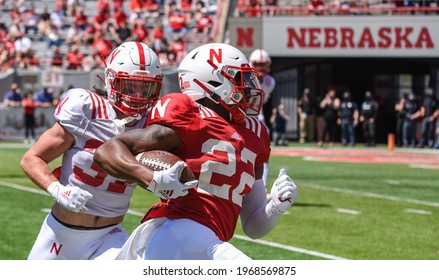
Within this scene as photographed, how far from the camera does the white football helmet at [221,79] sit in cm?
446

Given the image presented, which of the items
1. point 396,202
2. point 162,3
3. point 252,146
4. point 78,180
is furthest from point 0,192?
point 162,3

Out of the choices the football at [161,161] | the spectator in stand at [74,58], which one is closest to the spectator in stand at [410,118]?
the spectator in stand at [74,58]

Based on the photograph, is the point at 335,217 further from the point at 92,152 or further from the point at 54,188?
the point at 54,188

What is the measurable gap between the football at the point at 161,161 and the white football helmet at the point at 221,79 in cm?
45

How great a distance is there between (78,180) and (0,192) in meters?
8.52

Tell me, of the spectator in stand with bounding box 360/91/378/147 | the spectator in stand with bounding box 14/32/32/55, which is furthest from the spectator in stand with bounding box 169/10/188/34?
the spectator in stand with bounding box 360/91/378/147

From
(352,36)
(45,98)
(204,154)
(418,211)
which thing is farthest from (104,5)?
(204,154)

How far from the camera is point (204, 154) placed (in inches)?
169

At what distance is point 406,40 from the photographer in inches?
1090

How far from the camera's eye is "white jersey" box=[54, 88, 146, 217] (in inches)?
206

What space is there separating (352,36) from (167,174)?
964 inches

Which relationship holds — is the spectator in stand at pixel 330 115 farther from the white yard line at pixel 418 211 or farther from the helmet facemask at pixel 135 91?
the helmet facemask at pixel 135 91

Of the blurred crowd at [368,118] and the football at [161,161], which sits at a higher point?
the football at [161,161]

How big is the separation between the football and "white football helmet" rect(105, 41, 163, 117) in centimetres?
98
